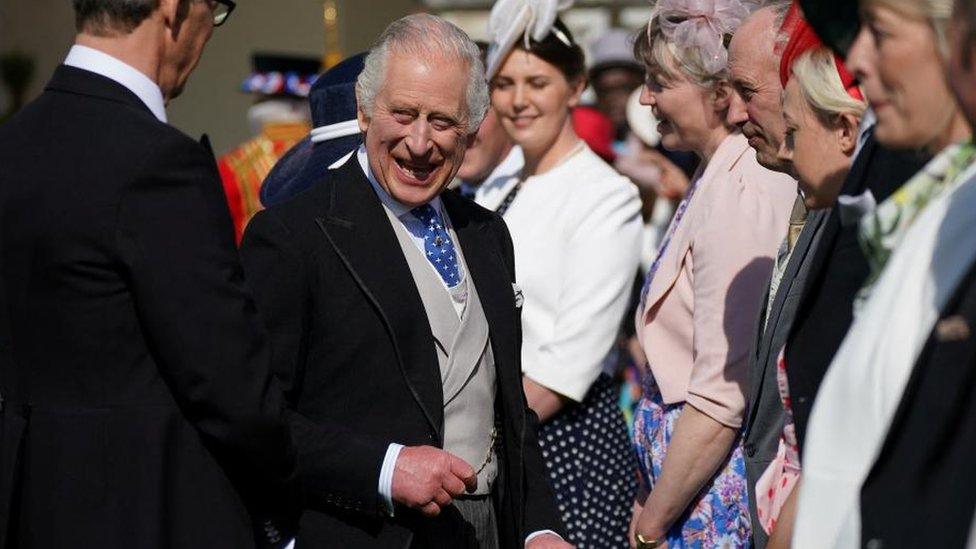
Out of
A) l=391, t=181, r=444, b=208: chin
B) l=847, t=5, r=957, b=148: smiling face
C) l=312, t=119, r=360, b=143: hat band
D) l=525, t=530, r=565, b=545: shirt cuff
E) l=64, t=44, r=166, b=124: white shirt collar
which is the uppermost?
l=847, t=5, r=957, b=148: smiling face

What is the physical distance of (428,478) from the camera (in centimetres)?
299

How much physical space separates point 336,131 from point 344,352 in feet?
3.62

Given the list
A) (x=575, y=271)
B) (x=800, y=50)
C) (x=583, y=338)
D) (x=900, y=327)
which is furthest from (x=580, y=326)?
(x=900, y=327)

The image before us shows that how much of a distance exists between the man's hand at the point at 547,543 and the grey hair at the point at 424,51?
0.90 metres

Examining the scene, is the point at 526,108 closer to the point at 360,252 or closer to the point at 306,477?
the point at 360,252

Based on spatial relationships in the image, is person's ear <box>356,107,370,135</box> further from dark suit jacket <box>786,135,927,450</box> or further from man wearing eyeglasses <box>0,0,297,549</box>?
dark suit jacket <box>786,135,927,450</box>

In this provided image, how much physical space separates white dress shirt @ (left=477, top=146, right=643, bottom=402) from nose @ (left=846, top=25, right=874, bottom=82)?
221 cm

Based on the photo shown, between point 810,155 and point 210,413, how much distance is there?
124cm

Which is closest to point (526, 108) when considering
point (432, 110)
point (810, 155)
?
point (432, 110)

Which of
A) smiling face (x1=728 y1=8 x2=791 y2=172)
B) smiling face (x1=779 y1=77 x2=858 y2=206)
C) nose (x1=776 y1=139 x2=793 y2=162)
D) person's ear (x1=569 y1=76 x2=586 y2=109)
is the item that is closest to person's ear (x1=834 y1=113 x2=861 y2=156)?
smiling face (x1=779 y1=77 x2=858 y2=206)

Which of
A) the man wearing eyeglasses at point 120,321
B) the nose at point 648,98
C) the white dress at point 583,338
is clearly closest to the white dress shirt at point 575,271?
the white dress at point 583,338

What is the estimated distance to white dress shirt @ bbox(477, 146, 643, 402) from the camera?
4.38 meters

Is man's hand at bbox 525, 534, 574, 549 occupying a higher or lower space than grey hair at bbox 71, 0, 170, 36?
lower

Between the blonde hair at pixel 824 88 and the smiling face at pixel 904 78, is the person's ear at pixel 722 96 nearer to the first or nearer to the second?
the blonde hair at pixel 824 88
